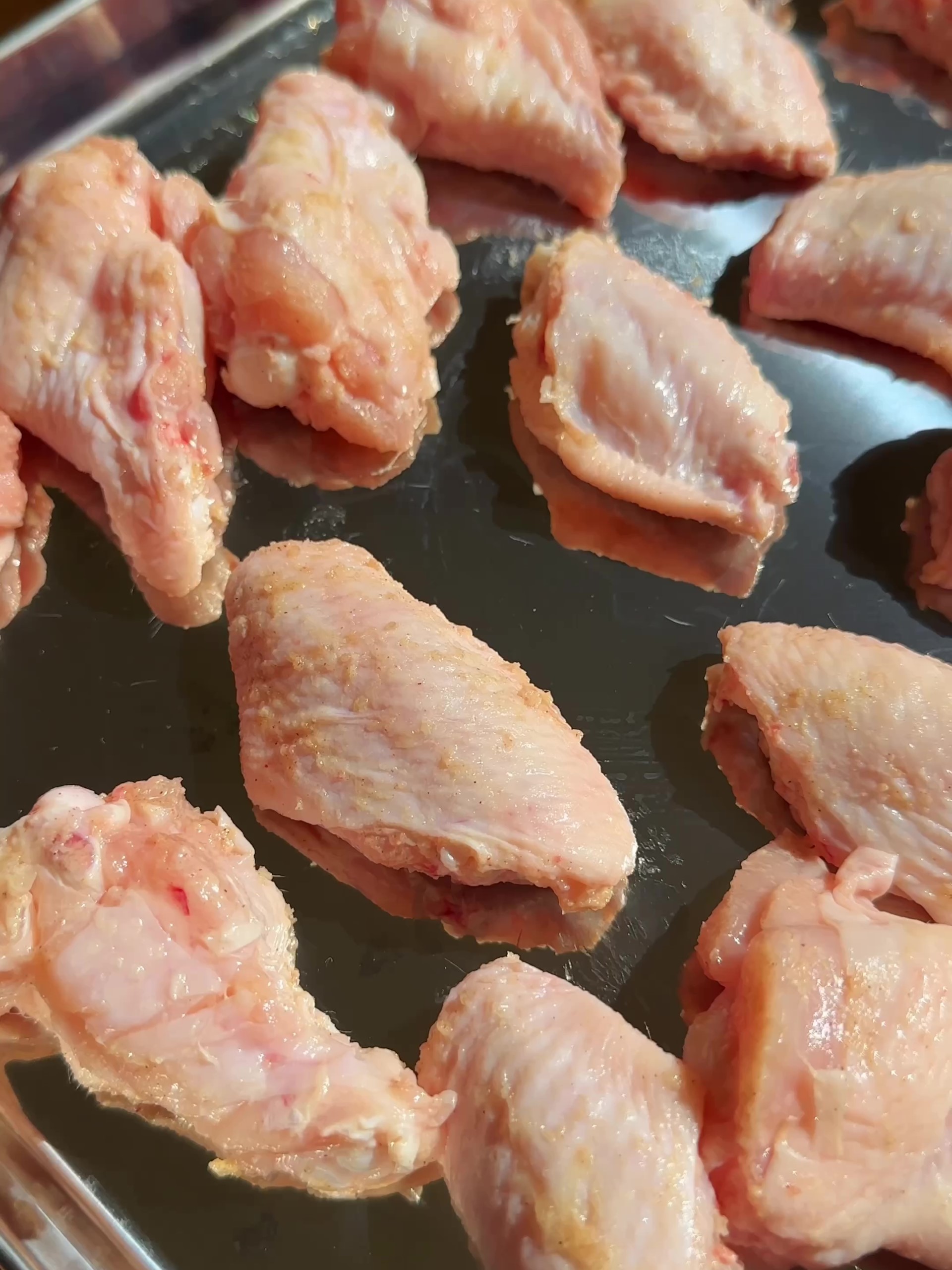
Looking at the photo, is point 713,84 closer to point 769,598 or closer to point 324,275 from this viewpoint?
point 324,275

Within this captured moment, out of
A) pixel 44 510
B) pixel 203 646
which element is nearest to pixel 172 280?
pixel 44 510

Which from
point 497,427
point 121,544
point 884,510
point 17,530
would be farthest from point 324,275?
point 884,510

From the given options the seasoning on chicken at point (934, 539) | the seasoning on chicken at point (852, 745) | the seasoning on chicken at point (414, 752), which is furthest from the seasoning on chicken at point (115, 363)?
the seasoning on chicken at point (934, 539)

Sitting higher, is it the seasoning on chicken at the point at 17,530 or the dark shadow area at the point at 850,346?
the seasoning on chicken at the point at 17,530

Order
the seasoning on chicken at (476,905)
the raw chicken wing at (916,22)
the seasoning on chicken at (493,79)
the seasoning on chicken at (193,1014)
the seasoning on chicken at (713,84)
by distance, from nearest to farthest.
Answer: the seasoning on chicken at (193,1014) < the seasoning on chicken at (476,905) < the seasoning on chicken at (493,79) < the seasoning on chicken at (713,84) < the raw chicken wing at (916,22)

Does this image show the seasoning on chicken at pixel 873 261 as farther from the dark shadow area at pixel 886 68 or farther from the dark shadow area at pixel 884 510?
the dark shadow area at pixel 886 68

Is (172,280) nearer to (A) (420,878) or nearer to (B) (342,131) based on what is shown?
(B) (342,131)
